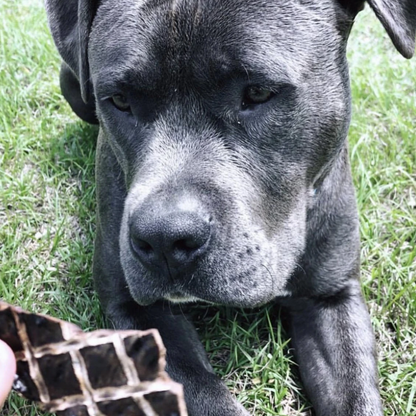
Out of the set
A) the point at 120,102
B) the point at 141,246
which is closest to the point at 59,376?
the point at 141,246

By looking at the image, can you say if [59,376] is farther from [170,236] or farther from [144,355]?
[170,236]

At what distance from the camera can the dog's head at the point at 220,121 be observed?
7.97 ft

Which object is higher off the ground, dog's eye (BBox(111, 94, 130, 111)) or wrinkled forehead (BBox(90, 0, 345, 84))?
wrinkled forehead (BBox(90, 0, 345, 84))

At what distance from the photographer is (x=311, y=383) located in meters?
2.95

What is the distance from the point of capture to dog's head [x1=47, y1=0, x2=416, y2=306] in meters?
2.43

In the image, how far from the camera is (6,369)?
198cm

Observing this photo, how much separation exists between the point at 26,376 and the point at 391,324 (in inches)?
71.3

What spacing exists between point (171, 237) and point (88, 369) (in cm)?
50

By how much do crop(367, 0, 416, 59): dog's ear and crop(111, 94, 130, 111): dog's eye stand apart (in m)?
1.00

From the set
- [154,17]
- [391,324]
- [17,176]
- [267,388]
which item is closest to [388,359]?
[391,324]

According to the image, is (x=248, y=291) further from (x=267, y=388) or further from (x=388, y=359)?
(x=388, y=359)

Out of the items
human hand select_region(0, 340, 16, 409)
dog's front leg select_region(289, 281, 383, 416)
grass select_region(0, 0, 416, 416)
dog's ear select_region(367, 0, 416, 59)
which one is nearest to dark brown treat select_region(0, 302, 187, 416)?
human hand select_region(0, 340, 16, 409)

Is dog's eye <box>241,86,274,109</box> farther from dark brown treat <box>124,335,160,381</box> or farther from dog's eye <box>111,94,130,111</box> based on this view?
dark brown treat <box>124,335,160,381</box>

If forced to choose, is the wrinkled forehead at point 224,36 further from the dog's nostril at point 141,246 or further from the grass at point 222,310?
the grass at point 222,310
